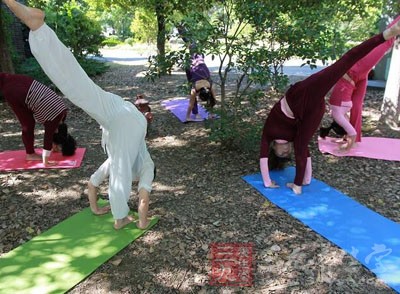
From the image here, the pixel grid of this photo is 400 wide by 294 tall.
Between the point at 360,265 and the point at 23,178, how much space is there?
3.73 meters

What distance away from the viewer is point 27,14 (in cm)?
232

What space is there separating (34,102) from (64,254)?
7.58 feet

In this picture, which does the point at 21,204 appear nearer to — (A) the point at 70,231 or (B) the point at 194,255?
(A) the point at 70,231

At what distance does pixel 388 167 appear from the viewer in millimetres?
4535

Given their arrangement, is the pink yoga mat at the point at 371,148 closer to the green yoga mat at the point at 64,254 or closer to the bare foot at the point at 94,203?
the green yoga mat at the point at 64,254

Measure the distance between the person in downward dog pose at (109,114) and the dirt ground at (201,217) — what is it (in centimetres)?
45

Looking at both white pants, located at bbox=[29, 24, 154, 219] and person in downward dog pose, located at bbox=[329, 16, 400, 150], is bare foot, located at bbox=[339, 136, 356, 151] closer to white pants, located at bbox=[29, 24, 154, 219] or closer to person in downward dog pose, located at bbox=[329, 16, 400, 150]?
person in downward dog pose, located at bbox=[329, 16, 400, 150]

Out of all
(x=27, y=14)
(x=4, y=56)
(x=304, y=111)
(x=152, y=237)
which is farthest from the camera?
(x=4, y=56)

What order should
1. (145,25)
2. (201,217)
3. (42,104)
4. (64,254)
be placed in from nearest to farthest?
1. (64,254)
2. (201,217)
3. (42,104)
4. (145,25)

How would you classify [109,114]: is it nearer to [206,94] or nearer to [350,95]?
[206,94]

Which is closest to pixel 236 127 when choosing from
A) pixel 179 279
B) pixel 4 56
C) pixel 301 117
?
pixel 301 117

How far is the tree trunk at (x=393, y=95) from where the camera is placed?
5.77 m

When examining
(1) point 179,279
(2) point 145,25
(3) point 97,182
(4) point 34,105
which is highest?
(2) point 145,25

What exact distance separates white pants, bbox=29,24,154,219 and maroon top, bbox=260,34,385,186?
1.49 metres
